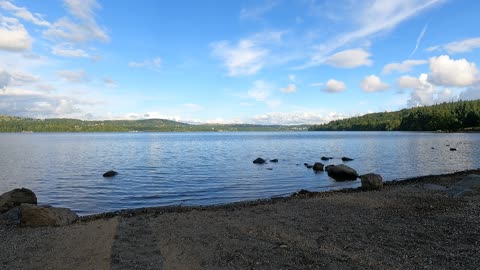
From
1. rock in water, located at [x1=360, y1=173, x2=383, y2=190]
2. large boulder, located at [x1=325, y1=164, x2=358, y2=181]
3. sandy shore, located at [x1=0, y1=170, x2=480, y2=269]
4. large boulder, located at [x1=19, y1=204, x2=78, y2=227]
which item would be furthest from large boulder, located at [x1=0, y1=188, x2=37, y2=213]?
large boulder, located at [x1=325, y1=164, x2=358, y2=181]

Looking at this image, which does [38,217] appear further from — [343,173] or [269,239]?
[343,173]

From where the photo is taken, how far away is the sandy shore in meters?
10.5

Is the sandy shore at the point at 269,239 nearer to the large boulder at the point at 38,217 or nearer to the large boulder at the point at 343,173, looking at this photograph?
the large boulder at the point at 38,217

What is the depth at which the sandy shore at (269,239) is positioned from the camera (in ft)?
34.6

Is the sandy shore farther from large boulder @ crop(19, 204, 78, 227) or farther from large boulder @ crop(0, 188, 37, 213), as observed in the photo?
large boulder @ crop(0, 188, 37, 213)

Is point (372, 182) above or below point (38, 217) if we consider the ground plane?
below

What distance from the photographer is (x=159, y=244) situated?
1263cm

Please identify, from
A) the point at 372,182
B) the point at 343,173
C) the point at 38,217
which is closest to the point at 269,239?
the point at 38,217

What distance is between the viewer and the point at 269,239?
13.0 meters

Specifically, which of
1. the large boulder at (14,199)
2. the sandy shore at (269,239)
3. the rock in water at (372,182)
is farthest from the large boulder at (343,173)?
the large boulder at (14,199)

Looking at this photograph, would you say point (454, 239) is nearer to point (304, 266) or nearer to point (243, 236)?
point (304, 266)

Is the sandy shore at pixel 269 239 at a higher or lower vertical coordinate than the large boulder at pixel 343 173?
higher

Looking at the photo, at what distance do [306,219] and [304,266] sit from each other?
6.18m

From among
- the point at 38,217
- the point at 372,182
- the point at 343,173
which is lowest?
the point at 343,173
